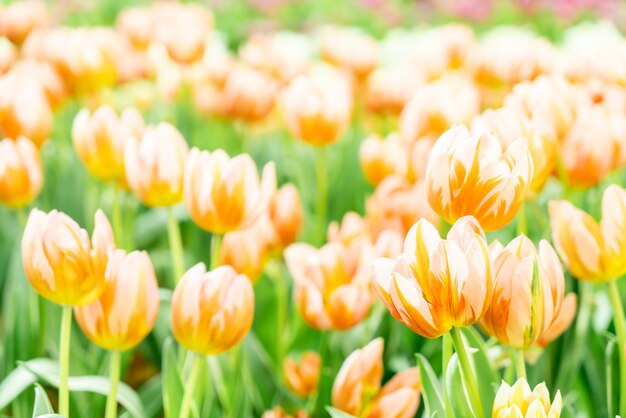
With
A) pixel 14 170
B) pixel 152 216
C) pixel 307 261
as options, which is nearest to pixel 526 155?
pixel 307 261

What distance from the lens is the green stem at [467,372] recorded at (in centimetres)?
76

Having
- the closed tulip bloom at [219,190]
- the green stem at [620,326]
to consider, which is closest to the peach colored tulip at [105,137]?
the closed tulip bloom at [219,190]

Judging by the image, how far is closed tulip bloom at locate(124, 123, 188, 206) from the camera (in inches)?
42.1

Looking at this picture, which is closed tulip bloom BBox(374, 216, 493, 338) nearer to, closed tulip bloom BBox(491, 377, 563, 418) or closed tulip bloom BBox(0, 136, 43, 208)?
closed tulip bloom BBox(491, 377, 563, 418)

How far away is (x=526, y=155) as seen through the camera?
84 cm

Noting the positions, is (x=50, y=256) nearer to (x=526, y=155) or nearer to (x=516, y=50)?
(x=526, y=155)

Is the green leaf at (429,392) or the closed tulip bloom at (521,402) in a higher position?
the closed tulip bloom at (521,402)

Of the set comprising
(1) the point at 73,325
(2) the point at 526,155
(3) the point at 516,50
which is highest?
(2) the point at 526,155

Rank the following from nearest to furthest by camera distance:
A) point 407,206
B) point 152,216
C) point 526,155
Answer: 1. point 526,155
2. point 407,206
3. point 152,216

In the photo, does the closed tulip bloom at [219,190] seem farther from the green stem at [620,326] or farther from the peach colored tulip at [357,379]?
the green stem at [620,326]

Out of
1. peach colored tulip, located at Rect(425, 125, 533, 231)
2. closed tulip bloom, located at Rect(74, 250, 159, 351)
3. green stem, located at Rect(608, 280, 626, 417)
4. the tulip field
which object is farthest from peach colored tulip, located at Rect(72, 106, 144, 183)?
green stem, located at Rect(608, 280, 626, 417)

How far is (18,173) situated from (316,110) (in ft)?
1.78

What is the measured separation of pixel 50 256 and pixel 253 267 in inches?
14.8

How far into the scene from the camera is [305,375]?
3.80 feet
